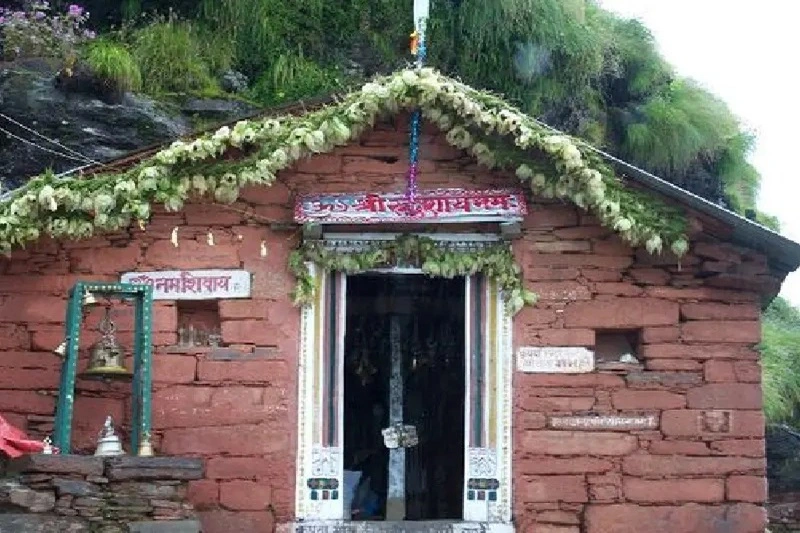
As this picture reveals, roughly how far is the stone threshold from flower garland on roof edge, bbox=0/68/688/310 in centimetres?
251

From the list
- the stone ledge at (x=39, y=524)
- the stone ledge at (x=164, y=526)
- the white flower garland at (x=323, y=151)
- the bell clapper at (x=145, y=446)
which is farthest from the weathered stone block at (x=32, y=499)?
the white flower garland at (x=323, y=151)

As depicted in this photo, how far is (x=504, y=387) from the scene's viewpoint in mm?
9648

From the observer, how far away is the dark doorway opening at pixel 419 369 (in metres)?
11.4

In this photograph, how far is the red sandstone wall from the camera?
9453mm

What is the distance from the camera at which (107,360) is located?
925 centimetres

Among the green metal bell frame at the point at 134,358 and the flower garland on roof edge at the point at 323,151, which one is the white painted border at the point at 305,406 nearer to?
the flower garland on roof edge at the point at 323,151

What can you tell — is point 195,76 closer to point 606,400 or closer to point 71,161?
point 71,161

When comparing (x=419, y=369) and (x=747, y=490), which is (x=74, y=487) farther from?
(x=747, y=490)

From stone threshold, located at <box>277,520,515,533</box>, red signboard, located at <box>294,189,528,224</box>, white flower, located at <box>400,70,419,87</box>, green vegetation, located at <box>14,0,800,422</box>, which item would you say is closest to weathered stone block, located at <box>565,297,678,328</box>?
red signboard, located at <box>294,189,528,224</box>

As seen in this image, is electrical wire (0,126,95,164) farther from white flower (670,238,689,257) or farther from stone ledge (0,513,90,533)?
white flower (670,238,689,257)

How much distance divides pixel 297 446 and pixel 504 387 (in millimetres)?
1688

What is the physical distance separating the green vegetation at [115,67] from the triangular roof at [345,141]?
169 inches

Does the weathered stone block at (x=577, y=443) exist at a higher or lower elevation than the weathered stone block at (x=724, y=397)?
lower

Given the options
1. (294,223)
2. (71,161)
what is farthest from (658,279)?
(71,161)
